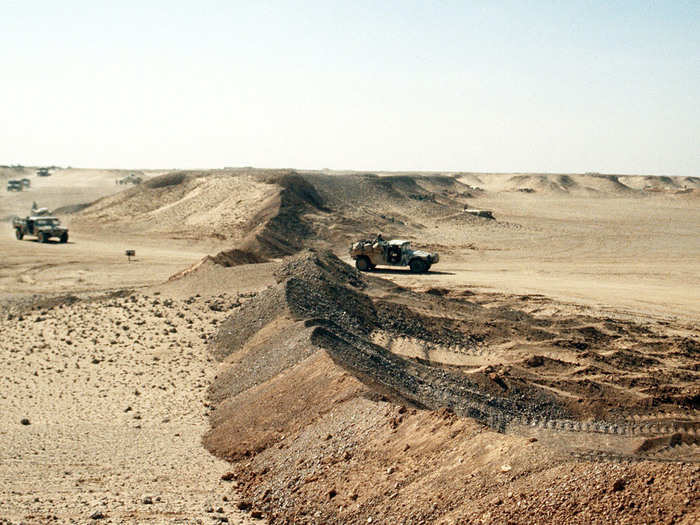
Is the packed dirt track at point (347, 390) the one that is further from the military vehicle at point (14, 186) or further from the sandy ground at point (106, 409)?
the military vehicle at point (14, 186)

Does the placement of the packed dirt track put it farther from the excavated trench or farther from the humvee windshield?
the humvee windshield

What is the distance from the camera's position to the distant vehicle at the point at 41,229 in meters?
43.5

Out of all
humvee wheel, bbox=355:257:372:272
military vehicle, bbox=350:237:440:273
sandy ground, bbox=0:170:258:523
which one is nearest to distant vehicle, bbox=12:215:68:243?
sandy ground, bbox=0:170:258:523

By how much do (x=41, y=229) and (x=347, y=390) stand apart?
3667 centimetres

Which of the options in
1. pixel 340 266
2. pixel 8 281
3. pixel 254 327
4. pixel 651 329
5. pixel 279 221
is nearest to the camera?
pixel 254 327

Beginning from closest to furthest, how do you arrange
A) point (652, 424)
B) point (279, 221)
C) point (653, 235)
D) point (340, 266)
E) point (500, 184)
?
point (652, 424) < point (340, 266) < point (279, 221) < point (653, 235) < point (500, 184)

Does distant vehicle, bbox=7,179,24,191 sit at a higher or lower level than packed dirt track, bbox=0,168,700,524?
higher

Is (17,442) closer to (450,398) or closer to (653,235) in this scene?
(450,398)

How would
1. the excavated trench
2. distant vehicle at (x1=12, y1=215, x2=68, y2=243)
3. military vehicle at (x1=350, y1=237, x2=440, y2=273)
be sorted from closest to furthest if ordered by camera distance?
the excavated trench → military vehicle at (x1=350, y1=237, x2=440, y2=273) → distant vehicle at (x1=12, y1=215, x2=68, y2=243)

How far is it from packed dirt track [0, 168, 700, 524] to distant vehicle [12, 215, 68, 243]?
4.79 meters

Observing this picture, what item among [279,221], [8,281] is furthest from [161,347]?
[279,221]

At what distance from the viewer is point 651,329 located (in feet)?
70.3

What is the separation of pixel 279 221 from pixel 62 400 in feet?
96.7

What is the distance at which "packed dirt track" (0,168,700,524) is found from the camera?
8.17 metres
